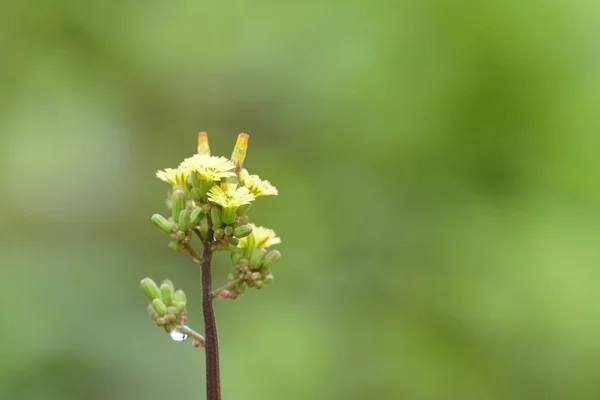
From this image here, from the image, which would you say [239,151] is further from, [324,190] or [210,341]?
[324,190]

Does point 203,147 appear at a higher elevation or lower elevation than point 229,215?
higher

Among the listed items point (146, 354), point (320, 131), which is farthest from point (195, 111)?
point (146, 354)

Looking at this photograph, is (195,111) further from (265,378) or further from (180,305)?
(180,305)

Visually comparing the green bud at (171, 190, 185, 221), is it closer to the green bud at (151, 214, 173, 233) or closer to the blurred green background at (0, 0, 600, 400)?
the green bud at (151, 214, 173, 233)

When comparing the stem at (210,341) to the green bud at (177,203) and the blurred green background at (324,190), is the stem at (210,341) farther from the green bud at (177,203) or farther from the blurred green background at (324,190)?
the blurred green background at (324,190)

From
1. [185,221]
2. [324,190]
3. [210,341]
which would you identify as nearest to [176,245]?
[185,221]

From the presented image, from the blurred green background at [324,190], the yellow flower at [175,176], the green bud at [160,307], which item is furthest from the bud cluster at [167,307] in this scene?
the blurred green background at [324,190]
